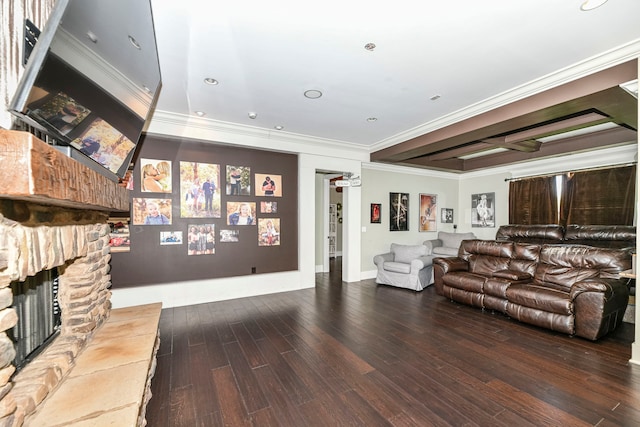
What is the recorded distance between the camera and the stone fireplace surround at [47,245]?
3.21 feet

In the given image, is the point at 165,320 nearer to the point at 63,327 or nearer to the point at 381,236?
the point at 63,327

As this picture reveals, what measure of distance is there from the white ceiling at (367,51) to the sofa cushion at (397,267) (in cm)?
298

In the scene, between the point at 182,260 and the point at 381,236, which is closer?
the point at 182,260

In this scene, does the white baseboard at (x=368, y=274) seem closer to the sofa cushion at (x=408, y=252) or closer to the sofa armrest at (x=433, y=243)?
the sofa cushion at (x=408, y=252)

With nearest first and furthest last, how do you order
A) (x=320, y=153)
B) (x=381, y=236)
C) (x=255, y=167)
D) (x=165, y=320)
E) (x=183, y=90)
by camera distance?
(x=183, y=90)
(x=165, y=320)
(x=255, y=167)
(x=320, y=153)
(x=381, y=236)

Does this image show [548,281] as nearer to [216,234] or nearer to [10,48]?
[216,234]

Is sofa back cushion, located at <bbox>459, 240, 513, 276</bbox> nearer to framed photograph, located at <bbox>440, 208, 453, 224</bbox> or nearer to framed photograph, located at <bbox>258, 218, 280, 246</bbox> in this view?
framed photograph, located at <bbox>440, 208, 453, 224</bbox>

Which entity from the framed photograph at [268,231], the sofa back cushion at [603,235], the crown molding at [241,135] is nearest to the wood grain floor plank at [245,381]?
the framed photograph at [268,231]

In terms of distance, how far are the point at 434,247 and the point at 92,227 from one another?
23.0 feet

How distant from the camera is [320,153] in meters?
5.41

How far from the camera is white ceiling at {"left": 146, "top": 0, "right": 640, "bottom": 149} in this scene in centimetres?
202

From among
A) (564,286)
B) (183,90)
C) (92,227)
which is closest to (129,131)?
(92,227)

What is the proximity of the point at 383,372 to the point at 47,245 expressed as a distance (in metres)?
2.66

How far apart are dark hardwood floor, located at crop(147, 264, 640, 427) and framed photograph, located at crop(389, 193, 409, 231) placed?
10.0ft
